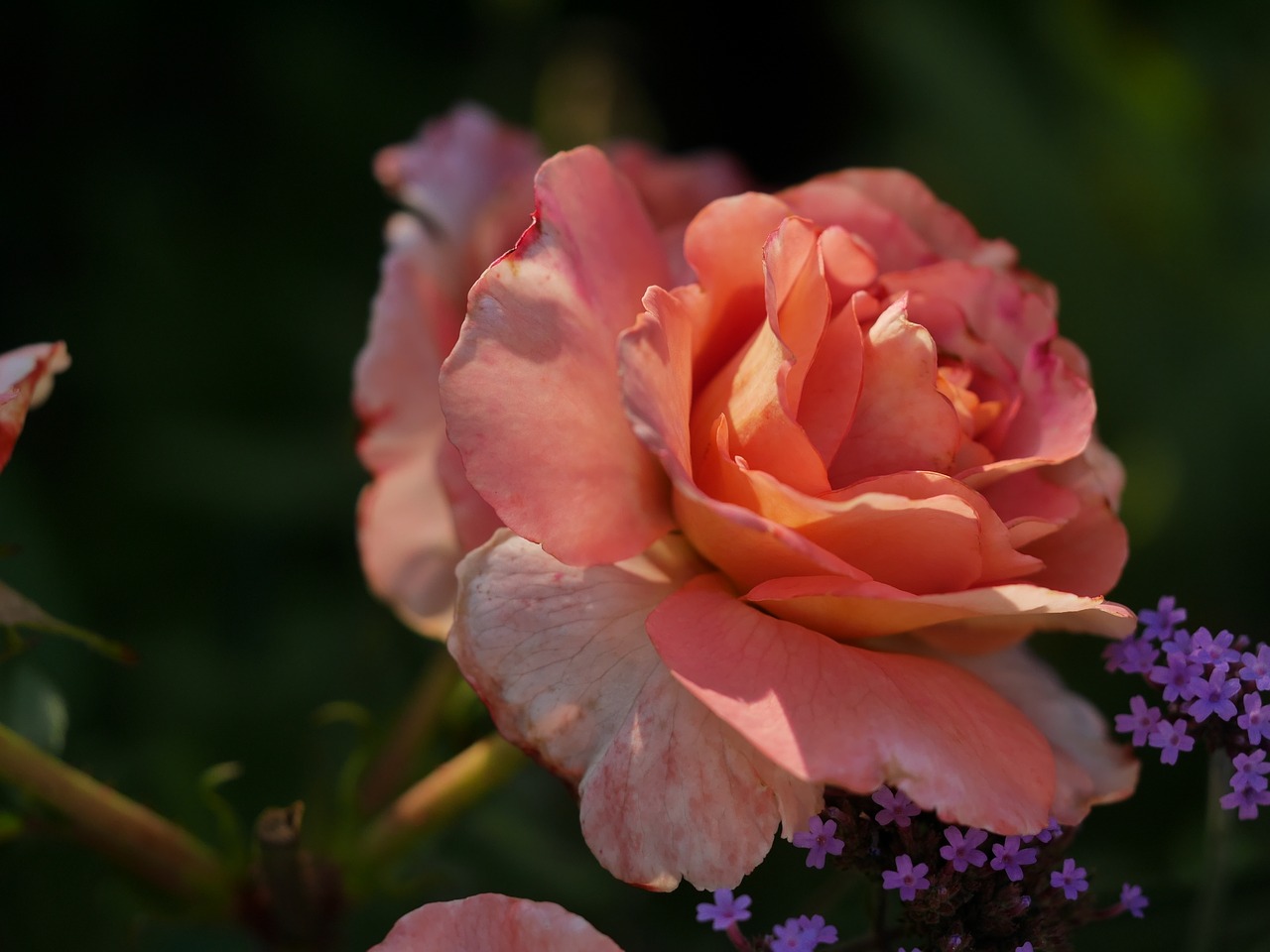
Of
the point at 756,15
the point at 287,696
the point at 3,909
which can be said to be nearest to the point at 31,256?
the point at 287,696

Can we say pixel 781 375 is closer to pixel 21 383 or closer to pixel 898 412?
pixel 898 412

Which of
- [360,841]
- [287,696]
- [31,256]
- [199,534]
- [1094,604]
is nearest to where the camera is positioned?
[1094,604]

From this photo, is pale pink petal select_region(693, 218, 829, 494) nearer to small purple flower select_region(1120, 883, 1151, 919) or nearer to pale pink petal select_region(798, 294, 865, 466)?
pale pink petal select_region(798, 294, 865, 466)

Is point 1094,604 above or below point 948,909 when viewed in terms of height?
above

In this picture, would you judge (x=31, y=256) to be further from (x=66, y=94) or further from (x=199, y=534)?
(x=199, y=534)

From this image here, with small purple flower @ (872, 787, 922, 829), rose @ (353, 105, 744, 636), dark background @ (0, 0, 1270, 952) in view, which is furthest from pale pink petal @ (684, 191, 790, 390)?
dark background @ (0, 0, 1270, 952)

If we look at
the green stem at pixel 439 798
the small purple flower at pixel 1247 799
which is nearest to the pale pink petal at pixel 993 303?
the small purple flower at pixel 1247 799
